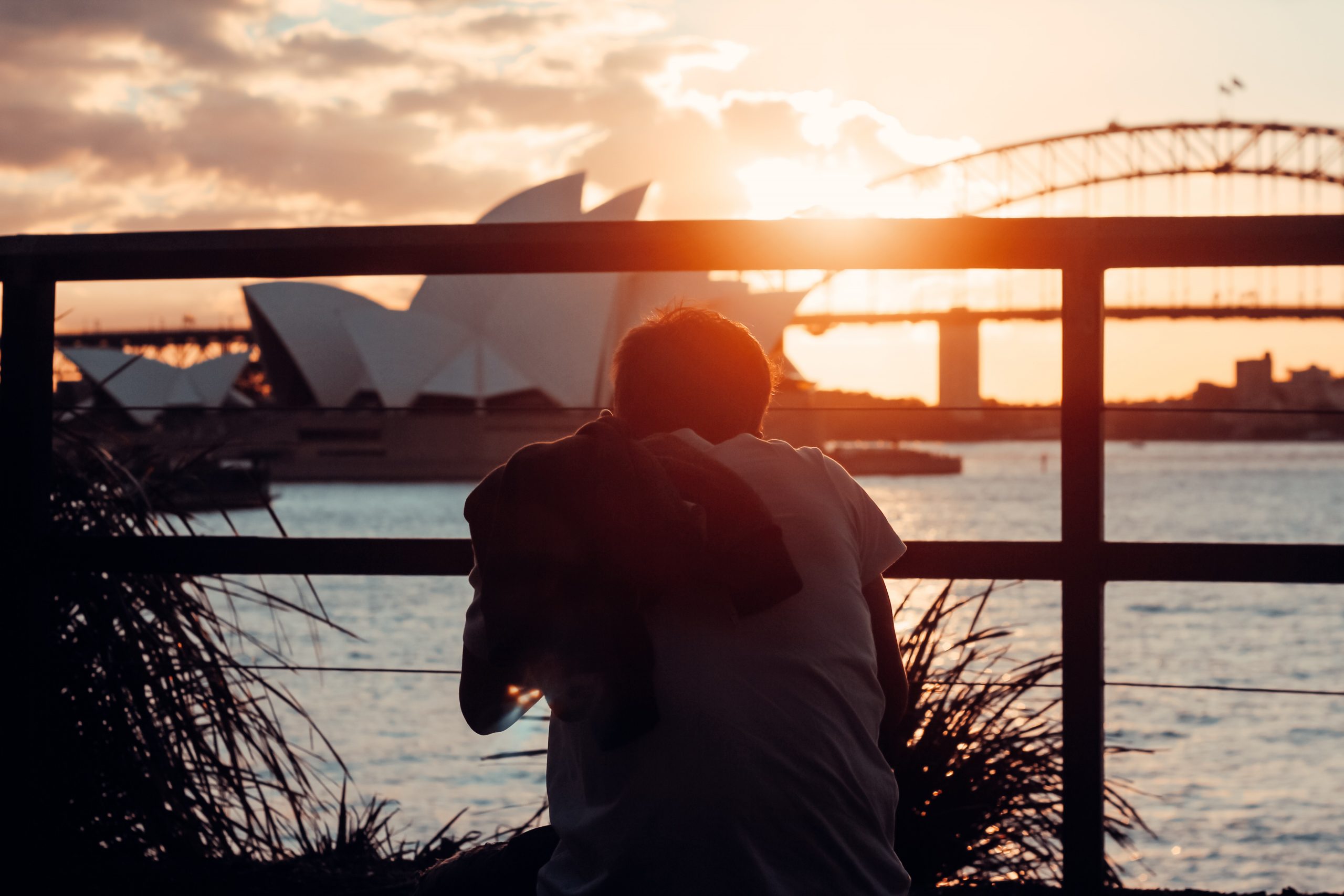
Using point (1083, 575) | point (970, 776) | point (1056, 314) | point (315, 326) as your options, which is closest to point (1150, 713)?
point (970, 776)

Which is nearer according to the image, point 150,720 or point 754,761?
point 754,761

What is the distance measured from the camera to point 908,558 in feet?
5.68

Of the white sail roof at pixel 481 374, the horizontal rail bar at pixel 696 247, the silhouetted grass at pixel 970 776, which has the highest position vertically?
the white sail roof at pixel 481 374

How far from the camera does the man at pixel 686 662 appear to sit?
3.50 feet

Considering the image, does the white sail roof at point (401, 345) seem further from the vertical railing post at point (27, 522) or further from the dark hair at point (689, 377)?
the dark hair at point (689, 377)

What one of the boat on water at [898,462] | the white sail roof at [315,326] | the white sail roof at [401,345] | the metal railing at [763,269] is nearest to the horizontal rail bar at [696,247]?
the metal railing at [763,269]

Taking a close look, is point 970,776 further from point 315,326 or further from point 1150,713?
point 315,326

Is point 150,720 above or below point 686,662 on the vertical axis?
below

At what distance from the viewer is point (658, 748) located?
108 cm

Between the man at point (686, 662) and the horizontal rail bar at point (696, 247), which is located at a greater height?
the horizontal rail bar at point (696, 247)

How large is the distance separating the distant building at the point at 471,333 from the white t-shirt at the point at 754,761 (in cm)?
3426

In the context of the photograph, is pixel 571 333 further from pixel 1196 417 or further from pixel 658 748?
pixel 658 748

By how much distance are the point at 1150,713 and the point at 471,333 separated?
31309mm

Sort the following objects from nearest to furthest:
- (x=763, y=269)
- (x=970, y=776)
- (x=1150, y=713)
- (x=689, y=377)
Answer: (x=689, y=377)
(x=763, y=269)
(x=970, y=776)
(x=1150, y=713)
